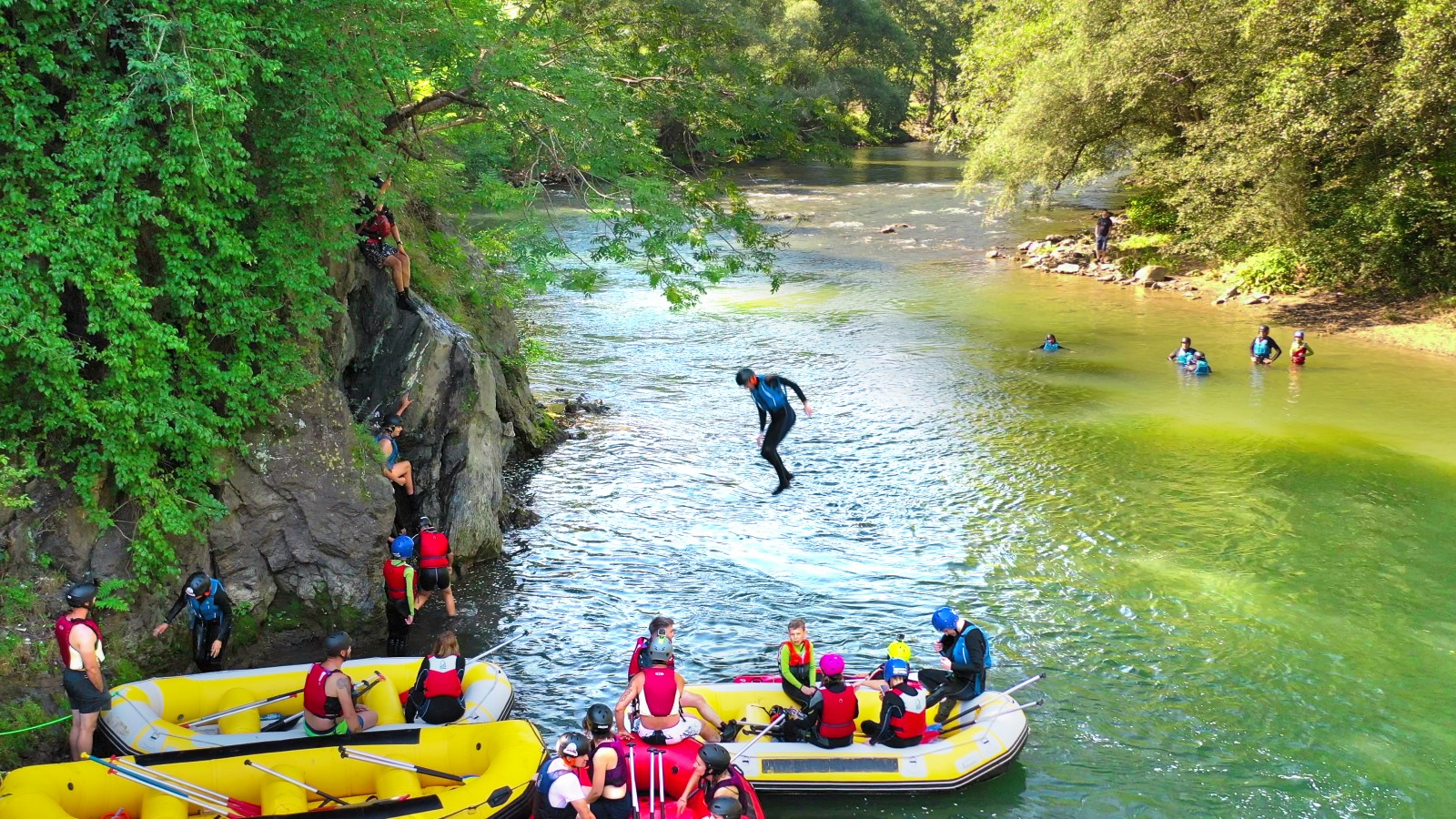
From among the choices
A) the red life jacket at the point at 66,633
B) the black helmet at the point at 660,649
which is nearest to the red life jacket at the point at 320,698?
the red life jacket at the point at 66,633

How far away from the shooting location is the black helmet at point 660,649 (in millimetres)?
9188

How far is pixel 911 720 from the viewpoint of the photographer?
375 inches

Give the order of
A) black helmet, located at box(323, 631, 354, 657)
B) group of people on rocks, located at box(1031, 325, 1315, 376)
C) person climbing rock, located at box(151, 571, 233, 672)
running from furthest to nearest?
group of people on rocks, located at box(1031, 325, 1315, 376), person climbing rock, located at box(151, 571, 233, 672), black helmet, located at box(323, 631, 354, 657)

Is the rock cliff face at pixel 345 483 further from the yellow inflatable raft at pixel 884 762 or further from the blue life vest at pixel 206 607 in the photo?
the yellow inflatable raft at pixel 884 762

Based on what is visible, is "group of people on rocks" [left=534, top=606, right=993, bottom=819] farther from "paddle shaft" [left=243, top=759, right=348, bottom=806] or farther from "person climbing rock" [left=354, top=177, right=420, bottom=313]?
"person climbing rock" [left=354, top=177, right=420, bottom=313]

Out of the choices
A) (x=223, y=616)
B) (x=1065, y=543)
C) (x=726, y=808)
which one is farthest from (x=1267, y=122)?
(x=223, y=616)

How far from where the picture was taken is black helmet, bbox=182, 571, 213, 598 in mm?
9888

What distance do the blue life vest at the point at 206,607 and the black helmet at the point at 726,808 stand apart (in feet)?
18.0

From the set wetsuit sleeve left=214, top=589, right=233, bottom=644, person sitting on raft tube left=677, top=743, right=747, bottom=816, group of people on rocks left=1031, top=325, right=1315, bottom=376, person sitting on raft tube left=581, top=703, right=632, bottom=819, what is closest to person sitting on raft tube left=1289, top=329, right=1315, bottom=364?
group of people on rocks left=1031, top=325, right=1315, bottom=376

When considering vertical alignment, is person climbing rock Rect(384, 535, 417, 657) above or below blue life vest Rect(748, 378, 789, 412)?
below

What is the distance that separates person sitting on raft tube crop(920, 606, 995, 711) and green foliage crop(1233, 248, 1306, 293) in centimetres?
2191

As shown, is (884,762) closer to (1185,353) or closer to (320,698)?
(320,698)

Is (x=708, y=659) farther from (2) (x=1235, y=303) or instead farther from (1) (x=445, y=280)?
(2) (x=1235, y=303)

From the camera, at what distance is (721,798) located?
24.2 feet
